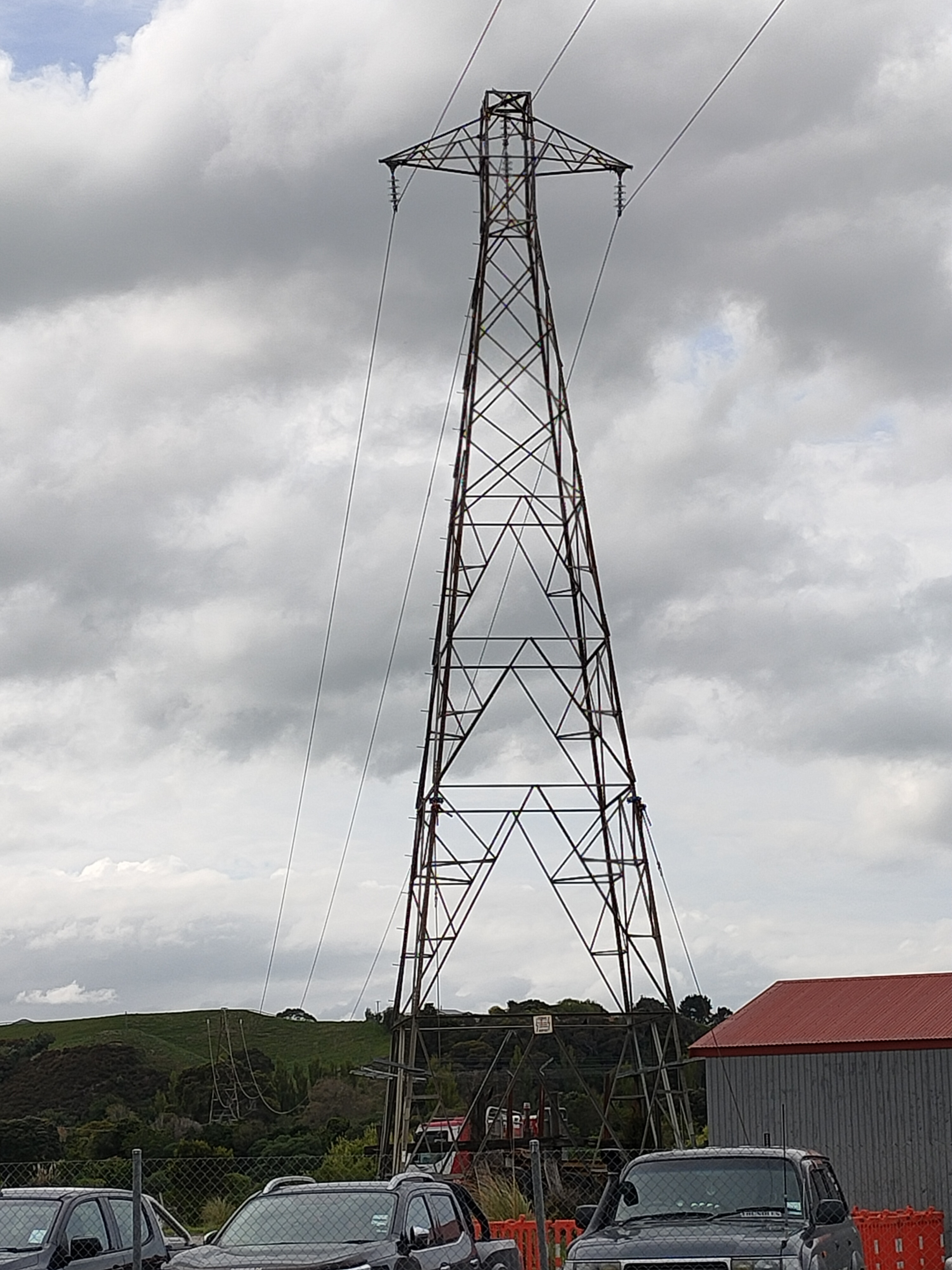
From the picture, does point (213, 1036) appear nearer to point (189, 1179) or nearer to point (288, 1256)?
point (189, 1179)

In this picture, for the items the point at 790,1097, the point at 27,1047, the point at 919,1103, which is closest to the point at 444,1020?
the point at 790,1097

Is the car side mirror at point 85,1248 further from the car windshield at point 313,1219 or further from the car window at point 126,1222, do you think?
the car windshield at point 313,1219

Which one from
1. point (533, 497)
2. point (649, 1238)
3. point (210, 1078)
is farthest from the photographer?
point (210, 1078)

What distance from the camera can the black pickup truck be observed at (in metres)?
13.6

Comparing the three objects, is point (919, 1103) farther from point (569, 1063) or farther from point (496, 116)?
point (496, 116)

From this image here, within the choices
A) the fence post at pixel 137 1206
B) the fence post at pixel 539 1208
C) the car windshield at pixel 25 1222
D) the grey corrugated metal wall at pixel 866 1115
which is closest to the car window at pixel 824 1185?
→ the fence post at pixel 539 1208

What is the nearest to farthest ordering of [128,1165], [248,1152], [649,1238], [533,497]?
[649,1238] → [533,497] → [128,1165] → [248,1152]

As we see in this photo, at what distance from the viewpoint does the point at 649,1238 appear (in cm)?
1402

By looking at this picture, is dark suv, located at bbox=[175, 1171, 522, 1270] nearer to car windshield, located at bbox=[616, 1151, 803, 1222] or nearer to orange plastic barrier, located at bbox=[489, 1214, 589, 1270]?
car windshield, located at bbox=[616, 1151, 803, 1222]

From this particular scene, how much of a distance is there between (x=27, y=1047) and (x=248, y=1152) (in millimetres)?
45087

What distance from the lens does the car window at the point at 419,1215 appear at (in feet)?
48.6

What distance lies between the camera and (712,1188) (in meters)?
14.9

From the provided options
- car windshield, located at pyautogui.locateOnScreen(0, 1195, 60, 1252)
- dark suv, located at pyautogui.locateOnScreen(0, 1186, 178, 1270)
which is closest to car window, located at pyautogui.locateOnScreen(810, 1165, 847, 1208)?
dark suv, located at pyautogui.locateOnScreen(0, 1186, 178, 1270)

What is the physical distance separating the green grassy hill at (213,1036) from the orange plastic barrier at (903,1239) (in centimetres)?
6163
